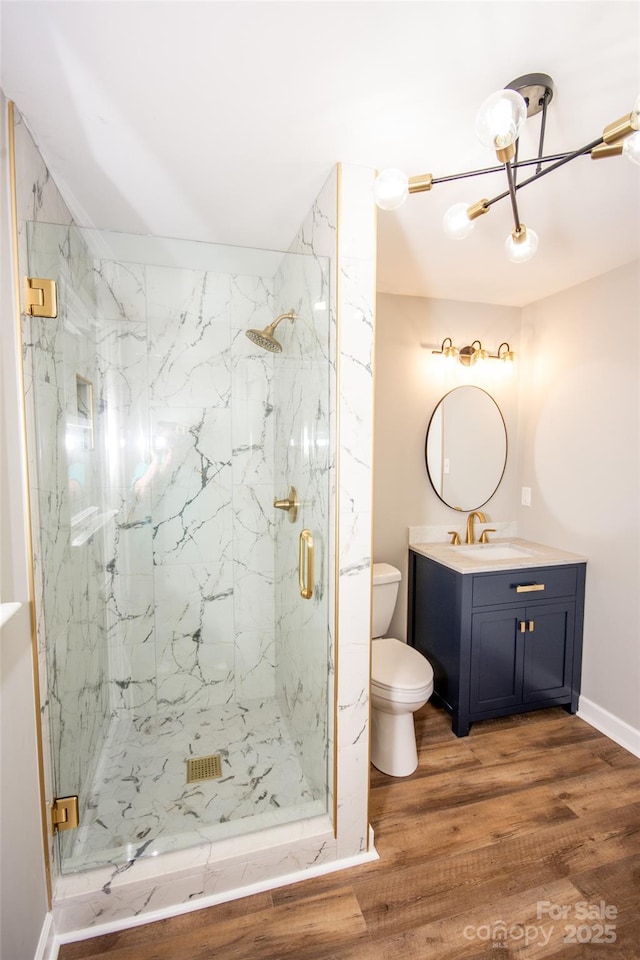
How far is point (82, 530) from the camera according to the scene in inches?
69.3

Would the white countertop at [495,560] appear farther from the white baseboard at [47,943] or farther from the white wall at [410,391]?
the white baseboard at [47,943]

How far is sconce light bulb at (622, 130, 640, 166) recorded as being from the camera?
0.91 meters

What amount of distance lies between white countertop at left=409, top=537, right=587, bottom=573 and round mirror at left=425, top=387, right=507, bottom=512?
1.07 ft

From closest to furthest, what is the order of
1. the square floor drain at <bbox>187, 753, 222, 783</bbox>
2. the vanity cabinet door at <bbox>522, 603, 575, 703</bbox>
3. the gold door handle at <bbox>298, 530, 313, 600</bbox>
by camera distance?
1. the gold door handle at <bbox>298, 530, 313, 600</bbox>
2. the square floor drain at <bbox>187, 753, 222, 783</bbox>
3. the vanity cabinet door at <bbox>522, 603, 575, 703</bbox>

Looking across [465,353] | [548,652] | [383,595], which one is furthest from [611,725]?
[465,353]

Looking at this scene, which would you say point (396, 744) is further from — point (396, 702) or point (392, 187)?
point (392, 187)

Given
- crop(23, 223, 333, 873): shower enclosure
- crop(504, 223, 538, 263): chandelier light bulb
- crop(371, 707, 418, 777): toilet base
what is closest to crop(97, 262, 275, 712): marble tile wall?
crop(23, 223, 333, 873): shower enclosure

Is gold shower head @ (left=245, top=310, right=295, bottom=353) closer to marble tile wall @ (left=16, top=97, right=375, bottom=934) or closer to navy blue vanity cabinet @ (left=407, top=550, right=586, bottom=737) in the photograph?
marble tile wall @ (left=16, top=97, right=375, bottom=934)

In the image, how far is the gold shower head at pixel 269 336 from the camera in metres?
1.94

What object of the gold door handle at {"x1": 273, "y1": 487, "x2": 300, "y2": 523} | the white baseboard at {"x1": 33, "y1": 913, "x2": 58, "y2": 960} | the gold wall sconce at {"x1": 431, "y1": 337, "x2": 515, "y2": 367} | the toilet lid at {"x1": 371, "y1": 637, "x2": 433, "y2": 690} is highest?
the gold wall sconce at {"x1": 431, "y1": 337, "x2": 515, "y2": 367}

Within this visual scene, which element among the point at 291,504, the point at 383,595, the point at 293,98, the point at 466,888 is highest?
the point at 293,98

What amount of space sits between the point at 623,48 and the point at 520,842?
2504 mm

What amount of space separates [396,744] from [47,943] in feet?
4.53

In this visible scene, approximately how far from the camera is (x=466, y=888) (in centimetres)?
146
